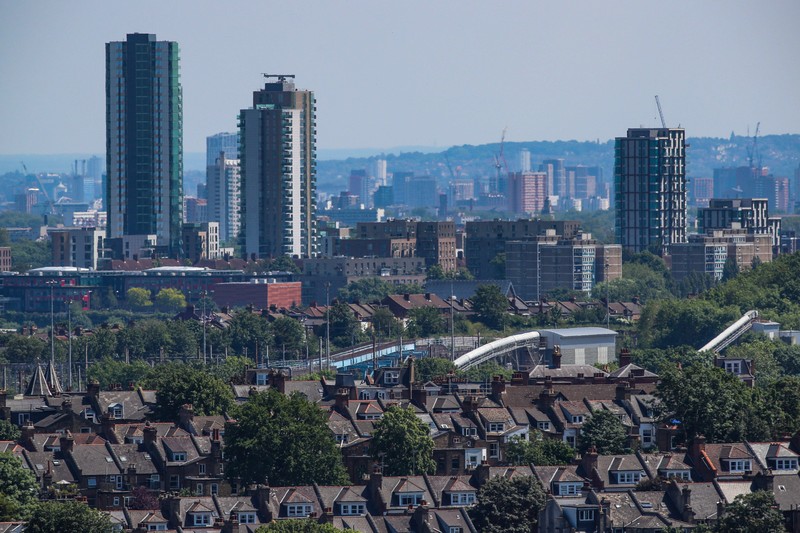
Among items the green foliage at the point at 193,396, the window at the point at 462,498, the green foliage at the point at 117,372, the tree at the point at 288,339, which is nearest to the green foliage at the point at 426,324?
the tree at the point at 288,339

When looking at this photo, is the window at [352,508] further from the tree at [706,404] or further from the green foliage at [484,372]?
the green foliage at [484,372]

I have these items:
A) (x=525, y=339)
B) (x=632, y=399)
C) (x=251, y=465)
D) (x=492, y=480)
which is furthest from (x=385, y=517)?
(x=525, y=339)

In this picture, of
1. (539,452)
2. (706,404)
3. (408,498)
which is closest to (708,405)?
(706,404)

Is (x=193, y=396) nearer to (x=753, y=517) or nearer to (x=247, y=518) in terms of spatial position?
(x=247, y=518)

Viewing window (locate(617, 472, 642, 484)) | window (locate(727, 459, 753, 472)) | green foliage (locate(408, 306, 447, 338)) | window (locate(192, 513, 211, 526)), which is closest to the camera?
window (locate(192, 513, 211, 526))

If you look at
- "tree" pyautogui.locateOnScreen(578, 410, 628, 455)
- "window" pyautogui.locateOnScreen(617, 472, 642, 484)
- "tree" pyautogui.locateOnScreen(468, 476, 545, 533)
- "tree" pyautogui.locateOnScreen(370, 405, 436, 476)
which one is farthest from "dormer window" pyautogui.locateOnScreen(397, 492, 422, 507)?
"tree" pyautogui.locateOnScreen(578, 410, 628, 455)

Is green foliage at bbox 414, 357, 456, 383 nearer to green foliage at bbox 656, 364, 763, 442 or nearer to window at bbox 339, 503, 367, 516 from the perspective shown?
green foliage at bbox 656, 364, 763, 442
